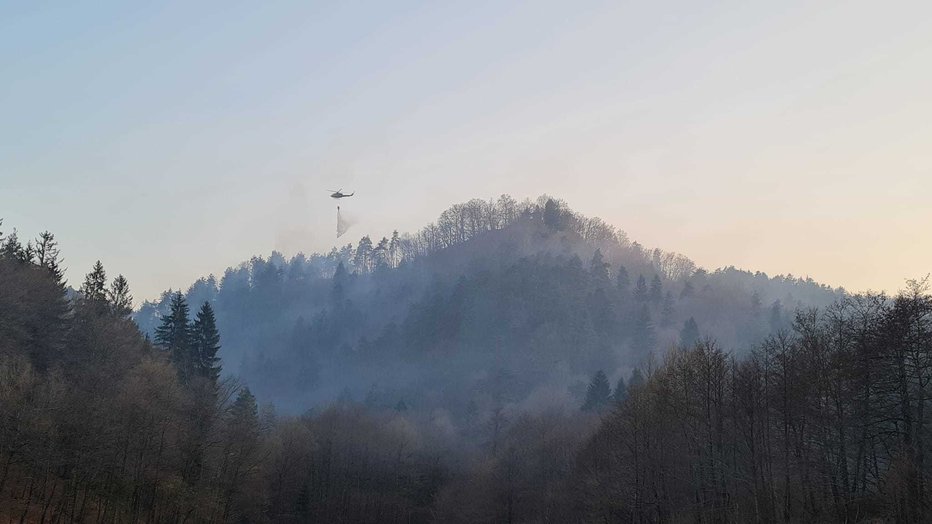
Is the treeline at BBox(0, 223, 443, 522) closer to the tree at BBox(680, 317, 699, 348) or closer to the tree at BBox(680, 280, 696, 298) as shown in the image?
the tree at BBox(680, 317, 699, 348)

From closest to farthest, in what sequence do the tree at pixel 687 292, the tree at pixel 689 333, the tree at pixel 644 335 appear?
the tree at pixel 689 333, the tree at pixel 644 335, the tree at pixel 687 292

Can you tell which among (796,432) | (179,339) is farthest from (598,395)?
(796,432)

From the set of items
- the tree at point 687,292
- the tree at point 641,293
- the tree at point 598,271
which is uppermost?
the tree at point 598,271

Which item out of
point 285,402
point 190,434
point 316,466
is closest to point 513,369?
point 285,402

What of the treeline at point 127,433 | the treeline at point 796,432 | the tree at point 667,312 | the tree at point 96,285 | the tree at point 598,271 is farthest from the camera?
the tree at point 598,271

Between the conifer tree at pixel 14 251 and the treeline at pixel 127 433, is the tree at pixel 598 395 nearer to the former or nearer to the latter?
the treeline at pixel 127 433

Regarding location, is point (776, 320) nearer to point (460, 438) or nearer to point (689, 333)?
point (689, 333)

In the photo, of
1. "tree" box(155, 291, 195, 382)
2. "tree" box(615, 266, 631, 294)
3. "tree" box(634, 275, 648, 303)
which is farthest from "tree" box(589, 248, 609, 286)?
"tree" box(155, 291, 195, 382)

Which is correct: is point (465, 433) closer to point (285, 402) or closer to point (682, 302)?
point (285, 402)

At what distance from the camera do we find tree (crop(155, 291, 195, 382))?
92.3m

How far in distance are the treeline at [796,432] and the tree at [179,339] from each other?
172 ft

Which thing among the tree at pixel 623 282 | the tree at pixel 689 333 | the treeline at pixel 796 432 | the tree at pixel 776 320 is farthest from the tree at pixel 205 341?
the tree at pixel 776 320

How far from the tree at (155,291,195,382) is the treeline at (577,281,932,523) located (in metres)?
52.3

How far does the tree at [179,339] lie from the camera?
303 ft
